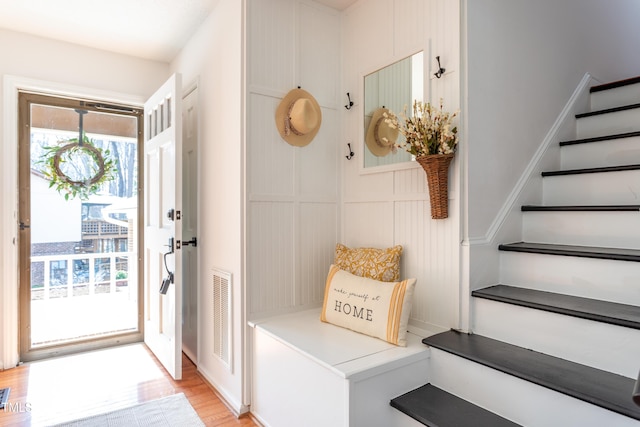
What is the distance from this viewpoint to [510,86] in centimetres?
195

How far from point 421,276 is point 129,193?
2.80 meters

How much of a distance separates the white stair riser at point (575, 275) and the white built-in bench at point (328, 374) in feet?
2.02

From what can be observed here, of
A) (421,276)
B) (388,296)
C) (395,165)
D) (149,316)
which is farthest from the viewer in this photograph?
(149,316)

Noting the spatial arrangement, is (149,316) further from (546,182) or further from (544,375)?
(546,182)

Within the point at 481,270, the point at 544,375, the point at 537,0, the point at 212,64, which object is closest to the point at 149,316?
the point at 212,64

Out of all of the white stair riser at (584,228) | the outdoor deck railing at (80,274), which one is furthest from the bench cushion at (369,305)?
the outdoor deck railing at (80,274)

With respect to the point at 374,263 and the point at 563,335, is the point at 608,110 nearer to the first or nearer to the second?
the point at 563,335

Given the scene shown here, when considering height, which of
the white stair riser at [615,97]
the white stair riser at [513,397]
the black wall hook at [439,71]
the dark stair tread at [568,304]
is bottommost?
the white stair riser at [513,397]

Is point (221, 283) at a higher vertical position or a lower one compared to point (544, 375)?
higher

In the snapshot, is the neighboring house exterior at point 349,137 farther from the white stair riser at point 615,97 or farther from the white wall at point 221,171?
the white stair riser at point 615,97

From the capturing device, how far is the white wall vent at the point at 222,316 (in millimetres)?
2239

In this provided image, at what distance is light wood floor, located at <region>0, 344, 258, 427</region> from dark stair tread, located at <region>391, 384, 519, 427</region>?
100 cm

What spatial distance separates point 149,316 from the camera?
3.12 meters

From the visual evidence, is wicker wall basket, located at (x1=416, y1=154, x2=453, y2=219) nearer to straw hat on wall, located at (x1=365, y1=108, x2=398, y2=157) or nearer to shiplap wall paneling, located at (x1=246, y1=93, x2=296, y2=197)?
straw hat on wall, located at (x1=365, y1=108, x2=398, y2=157)
